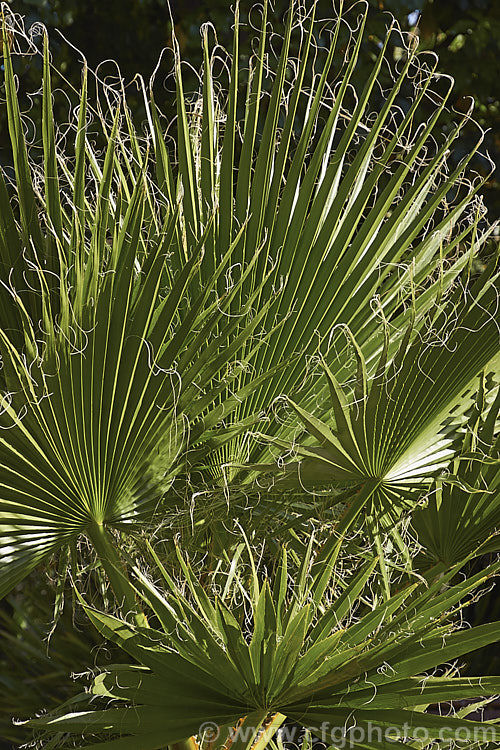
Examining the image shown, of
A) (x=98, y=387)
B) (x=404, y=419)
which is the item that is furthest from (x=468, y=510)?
(x=98, y=387)

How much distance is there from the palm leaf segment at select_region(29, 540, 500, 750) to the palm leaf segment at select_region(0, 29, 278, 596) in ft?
0.39

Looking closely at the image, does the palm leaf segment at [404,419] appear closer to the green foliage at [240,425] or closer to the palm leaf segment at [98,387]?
the green foliage at [240,425]

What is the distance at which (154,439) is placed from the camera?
0.80 meters

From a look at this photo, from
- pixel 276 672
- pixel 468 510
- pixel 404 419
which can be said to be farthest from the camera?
pixel 468 510

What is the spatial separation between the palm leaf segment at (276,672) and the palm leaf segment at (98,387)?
119 millimetres

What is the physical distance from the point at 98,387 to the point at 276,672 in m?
0.32

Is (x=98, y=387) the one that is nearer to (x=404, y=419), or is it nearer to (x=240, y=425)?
(x=240, y=425)

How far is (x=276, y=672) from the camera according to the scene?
0.69 metres

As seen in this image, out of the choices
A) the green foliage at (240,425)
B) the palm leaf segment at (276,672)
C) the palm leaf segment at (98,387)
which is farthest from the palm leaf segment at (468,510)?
Answer: the palm leaf segment at (98,387)

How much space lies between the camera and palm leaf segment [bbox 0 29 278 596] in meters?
0.75

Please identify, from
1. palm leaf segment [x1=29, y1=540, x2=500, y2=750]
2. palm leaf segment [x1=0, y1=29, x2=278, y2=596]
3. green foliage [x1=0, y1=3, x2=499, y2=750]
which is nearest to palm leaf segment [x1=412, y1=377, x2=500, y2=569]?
green foliage [x1=0, y1=3, x2=499, y2=750]

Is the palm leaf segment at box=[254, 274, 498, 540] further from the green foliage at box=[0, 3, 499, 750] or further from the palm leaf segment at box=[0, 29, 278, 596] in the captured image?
the palm leaf segment at box=[0, 29, 278, 596]

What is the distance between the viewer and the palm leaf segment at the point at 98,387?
0.75 metres

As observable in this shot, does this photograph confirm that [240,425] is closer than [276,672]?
No
